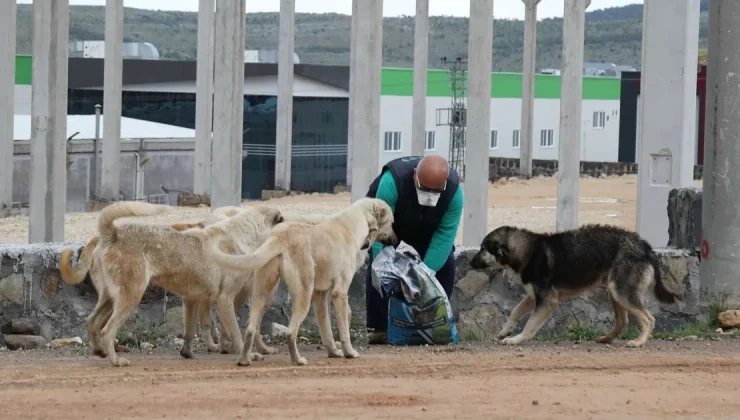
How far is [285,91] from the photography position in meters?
33.7

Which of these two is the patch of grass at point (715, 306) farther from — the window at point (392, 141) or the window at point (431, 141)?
the window at point (431, 141)

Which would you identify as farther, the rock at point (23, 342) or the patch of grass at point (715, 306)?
the patch of grass at point (715, 306)

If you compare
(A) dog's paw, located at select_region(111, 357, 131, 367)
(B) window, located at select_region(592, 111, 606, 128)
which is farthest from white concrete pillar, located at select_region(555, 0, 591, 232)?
(B) window, located at select_region(592, 111, 606, 128)

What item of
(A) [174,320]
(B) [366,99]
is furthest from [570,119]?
(A) [174,320]

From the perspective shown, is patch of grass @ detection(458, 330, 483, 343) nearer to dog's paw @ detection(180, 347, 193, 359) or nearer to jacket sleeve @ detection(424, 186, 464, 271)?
jacket sleeve @ detection(424, 186, 464, 271)

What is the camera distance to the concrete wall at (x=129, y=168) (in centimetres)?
3053

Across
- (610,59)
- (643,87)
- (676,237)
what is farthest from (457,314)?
(610,59)

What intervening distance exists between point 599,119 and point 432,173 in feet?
179

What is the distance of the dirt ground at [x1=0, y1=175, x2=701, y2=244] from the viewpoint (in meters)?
23.7

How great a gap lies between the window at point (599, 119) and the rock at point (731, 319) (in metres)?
52.9

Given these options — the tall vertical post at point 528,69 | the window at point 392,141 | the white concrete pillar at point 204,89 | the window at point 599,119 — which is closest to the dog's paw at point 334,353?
the white concrete pillar at point 204,89

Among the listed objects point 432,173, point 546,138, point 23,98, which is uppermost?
point 23,98

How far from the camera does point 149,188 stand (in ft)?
113

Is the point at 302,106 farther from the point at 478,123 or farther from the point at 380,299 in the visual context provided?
the point at 380,299
